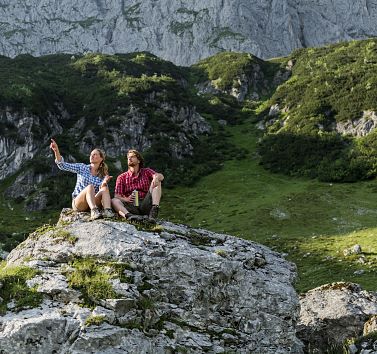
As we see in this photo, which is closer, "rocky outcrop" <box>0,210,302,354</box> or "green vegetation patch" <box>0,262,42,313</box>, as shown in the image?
"rocky outcrop" <box>0,210,302,354</box>

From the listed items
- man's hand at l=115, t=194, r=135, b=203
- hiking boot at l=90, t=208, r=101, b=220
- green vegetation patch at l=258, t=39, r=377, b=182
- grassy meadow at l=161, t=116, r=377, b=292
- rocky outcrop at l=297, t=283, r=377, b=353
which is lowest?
grassy meadow at l=161, t=116, r=377, b=292

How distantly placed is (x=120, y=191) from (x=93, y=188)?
134 cm

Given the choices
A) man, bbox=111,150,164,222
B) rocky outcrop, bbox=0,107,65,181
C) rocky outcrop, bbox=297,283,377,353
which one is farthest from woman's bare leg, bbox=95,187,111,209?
rocky outcrop, bbox=0,107,65,181

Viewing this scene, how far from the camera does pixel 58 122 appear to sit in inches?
3688

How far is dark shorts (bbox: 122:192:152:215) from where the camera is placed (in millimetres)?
13461

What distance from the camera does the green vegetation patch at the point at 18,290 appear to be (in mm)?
9422

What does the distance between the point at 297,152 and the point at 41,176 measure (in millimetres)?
43986

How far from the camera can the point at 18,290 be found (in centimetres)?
967

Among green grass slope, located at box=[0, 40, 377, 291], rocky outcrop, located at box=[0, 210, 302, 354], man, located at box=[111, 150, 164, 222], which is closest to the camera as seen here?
rocky outcrop, located at box=[0, 210, 302, 354]

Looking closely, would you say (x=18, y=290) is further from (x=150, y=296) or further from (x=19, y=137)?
(x=19, y=137)

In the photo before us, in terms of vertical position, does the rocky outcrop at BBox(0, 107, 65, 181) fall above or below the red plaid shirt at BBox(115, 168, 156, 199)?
below

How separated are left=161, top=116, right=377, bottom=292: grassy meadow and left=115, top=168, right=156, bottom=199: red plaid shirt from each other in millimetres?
16491

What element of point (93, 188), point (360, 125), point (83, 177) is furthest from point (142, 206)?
point (360, 125)

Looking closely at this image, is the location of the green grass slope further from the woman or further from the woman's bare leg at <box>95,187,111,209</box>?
the woman's bare leg at <box>95,187,111,209</box>
